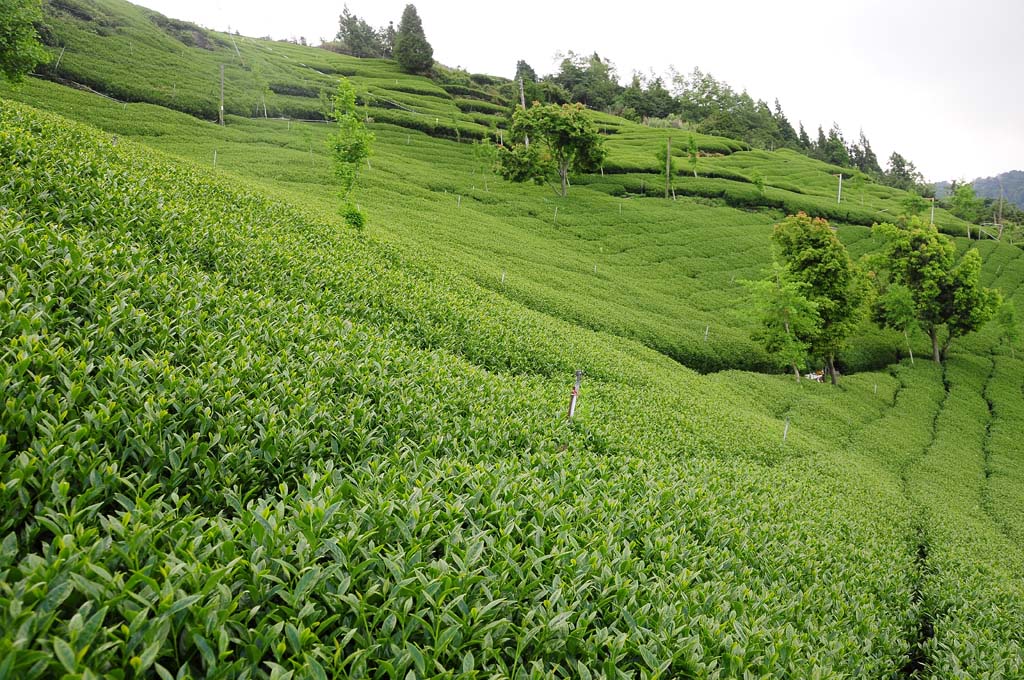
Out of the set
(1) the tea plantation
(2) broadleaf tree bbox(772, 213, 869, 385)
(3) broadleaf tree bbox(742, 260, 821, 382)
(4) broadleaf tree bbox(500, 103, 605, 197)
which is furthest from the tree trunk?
(4) broadleaf tree bbox(500, 103, 605, 197)

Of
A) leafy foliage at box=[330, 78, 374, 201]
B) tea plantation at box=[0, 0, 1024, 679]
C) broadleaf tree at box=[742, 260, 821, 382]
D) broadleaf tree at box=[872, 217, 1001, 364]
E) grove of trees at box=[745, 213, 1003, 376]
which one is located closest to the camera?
tea plantation at box=[0, 0, 1024, 679]

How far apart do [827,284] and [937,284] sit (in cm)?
1495

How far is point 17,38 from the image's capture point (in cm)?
2583

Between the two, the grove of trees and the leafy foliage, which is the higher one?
Answer: the leafy foliage

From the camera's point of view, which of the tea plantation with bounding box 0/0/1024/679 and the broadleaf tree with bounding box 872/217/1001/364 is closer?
the tea plantation with bounding box 0/0/1024/679

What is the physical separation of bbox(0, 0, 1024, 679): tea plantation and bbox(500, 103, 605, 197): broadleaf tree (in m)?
40.6

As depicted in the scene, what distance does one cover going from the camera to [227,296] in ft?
26.7

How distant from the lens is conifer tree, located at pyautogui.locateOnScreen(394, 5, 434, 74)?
3976 inches

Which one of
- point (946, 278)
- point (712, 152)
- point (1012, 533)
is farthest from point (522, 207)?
point (712, 152)

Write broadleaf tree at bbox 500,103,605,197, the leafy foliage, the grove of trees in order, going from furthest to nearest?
broadleaf tree at bbox 500,103,605,197
the grove of trees
the leafy foliage

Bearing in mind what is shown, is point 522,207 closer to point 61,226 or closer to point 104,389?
point 61,226

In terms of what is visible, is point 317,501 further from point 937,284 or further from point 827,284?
point 937,284

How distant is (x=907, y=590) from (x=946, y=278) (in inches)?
1681

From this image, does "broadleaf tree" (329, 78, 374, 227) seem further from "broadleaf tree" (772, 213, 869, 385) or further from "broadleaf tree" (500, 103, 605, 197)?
"broadleaf tree" (500, 103, 605, 197)
